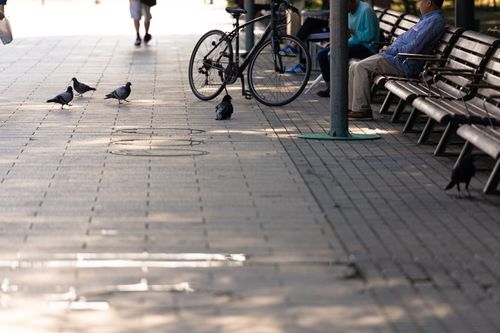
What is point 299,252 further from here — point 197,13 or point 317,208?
point 197,13

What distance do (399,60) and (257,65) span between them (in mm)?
1914

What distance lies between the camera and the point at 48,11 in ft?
130

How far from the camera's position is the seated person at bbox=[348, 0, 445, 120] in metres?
13.7

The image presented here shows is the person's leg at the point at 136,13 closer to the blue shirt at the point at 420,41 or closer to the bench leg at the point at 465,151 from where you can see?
the blue shirt at the point at 420,41

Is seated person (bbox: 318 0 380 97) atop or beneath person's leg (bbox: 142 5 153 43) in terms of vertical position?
atop

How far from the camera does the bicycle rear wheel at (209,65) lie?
15922 mm

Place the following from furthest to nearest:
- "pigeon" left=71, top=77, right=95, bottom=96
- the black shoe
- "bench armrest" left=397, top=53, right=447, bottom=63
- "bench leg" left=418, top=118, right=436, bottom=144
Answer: the black shoe < "pigeon" left=71, top=77, right=95, bottom=96 < "bench armrest" left=397, top=53, right=447, bottom=63 < "bench leg" left=418, top=118, right=436, bottom=144

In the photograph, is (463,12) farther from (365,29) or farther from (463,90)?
(463,90)

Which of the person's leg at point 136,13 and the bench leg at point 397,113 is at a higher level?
the bench leg at point 397,113

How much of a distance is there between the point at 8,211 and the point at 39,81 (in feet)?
31.5

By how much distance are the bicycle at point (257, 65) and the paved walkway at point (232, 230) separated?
84 centimetres

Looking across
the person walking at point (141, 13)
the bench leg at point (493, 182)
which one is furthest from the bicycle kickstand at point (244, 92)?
Result: the person walking at point (141, 13)

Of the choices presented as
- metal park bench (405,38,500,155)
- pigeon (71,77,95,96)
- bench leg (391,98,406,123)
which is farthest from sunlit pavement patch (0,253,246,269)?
pigeon (71,77,95,96)

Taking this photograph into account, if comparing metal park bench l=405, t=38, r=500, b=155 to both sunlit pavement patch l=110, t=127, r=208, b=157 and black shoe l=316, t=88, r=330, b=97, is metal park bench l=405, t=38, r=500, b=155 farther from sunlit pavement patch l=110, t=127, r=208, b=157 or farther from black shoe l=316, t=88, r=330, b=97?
black shoe l=316, t=88, r=330, b=97
